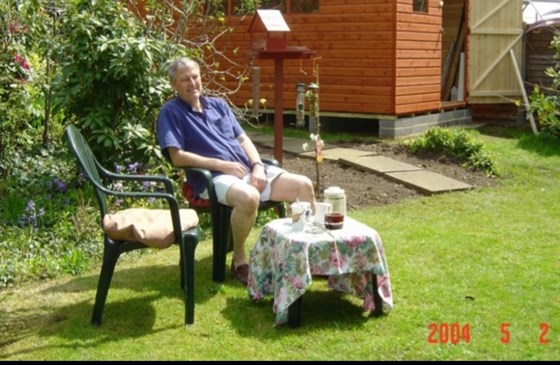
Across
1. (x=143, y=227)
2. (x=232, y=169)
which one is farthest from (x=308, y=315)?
(x=232, y=169)

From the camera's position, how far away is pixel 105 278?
A: 4.32 m

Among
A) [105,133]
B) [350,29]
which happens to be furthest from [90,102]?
[350,29]

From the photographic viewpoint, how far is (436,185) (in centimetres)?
826

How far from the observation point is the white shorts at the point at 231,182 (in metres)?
5.00

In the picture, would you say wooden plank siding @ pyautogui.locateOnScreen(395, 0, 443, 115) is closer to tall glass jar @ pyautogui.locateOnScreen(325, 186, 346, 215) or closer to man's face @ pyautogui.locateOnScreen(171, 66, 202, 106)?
man's face @ pyautogui.locateOnScreen(171, 66, 202, 106)

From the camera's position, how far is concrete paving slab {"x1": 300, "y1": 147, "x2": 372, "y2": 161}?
9405 mm

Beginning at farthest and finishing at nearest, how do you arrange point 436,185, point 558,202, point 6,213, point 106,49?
1. point 436,185
2. point 558,202
3. point 106,49
4. point 6,213

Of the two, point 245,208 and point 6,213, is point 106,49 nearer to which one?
point 6,213

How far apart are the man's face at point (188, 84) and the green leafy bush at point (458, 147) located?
467 centimetres

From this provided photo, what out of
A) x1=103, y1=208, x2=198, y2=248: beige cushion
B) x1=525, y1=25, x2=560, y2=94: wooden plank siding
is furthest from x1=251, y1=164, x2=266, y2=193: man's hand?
x1=525, y1=25, x2=560, y2=94: wooden plank siding

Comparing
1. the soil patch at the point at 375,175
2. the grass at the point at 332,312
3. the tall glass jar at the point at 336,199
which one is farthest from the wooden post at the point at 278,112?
the tall glass jar at the point at 336,199

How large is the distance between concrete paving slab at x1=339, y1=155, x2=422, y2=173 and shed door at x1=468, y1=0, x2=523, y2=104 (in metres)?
4.23

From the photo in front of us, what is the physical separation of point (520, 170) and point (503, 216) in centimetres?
241
